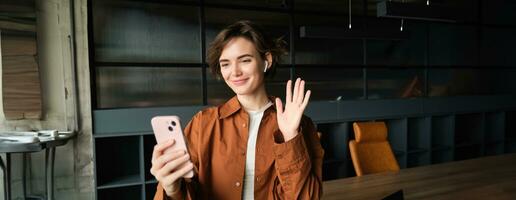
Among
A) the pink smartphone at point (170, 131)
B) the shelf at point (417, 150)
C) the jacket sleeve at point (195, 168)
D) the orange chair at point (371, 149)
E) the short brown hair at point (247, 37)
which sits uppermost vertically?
the short brown hair at point (247, 37)

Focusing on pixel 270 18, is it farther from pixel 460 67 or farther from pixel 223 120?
pixel 223 120

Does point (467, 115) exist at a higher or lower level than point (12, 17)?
lower

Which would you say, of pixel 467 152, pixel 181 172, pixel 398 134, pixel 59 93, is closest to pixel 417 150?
pixel 398 134

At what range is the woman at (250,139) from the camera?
1004 millimetres

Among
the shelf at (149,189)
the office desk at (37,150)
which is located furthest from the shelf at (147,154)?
the office desk at (37,150)

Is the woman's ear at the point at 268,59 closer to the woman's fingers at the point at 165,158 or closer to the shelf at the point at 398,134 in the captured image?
the woman's fingers at the point at 165,158

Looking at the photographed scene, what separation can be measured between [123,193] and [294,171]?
324cm

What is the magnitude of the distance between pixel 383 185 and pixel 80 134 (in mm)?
2634

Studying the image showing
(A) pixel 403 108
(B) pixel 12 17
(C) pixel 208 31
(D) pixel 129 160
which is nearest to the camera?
(B) pixel 12 17

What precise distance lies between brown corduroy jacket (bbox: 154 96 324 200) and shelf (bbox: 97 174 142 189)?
264 centimetres

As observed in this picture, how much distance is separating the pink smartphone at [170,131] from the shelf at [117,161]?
2.79 m

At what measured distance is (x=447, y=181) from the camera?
2465mm

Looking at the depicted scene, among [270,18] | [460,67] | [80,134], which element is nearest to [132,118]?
[80,134]

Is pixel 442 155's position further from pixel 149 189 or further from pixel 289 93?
pixel 289 93
